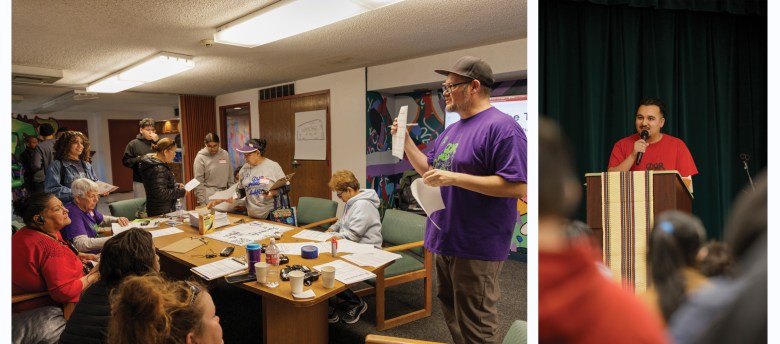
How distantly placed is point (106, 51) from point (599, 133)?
3.68 meters

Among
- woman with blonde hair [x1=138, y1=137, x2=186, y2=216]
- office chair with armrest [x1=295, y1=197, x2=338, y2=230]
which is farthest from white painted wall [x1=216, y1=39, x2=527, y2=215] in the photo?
woman with blonde hair [x1=138, y1=137, x2=186, y2=216]

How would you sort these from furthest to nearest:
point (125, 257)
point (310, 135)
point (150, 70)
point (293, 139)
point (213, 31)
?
point (293, 139), point (310, 135), point (150, 70), point (213, 31), point (125, 257)

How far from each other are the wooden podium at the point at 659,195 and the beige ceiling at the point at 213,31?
1821 millimetres

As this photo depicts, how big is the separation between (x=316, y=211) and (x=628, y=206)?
282cm

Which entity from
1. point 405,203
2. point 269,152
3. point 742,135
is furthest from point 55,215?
point 269,152

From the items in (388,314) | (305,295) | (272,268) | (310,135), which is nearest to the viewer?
(305,295)

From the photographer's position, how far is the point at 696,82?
1.37 feet

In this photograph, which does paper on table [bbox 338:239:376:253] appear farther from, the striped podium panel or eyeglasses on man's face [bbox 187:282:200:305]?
the striped podium panel

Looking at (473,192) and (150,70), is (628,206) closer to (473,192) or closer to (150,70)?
(473,192)

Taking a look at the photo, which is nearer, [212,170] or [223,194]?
[223,194]

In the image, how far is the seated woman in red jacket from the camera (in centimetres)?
136

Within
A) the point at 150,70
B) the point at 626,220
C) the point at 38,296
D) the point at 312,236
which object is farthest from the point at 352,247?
the point at 150,70

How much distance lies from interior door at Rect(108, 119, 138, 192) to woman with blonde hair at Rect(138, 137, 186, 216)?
6.07m

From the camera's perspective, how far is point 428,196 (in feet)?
3.60
